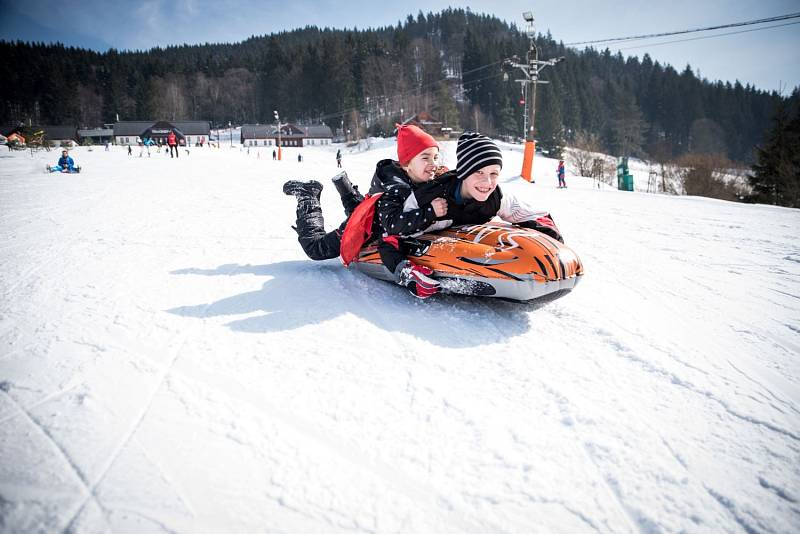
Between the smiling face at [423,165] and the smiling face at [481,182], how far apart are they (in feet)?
1.37

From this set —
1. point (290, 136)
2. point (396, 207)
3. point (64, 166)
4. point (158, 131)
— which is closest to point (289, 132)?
point (290, 136)

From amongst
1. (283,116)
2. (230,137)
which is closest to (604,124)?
(283,116)

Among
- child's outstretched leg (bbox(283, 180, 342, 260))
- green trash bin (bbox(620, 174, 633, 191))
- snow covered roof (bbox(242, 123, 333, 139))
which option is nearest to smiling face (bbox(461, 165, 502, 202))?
child's outstretched leg (bbox(283, 180, 342, 260))

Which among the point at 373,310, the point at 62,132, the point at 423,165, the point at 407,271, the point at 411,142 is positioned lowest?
the point at 373,310

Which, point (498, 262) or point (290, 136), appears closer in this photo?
point (498, 262)

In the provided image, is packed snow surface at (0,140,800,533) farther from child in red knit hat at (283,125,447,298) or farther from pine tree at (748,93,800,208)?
pine tree at (748,93,800,208)

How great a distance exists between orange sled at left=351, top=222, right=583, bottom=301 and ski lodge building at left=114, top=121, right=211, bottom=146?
75.2 meters

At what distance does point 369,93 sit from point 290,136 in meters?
18.1

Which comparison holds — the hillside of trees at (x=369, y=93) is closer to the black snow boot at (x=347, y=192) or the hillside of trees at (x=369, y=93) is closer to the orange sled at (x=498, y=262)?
the black snow boot at (x=347, y=192)

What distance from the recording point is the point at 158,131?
69.2 metres

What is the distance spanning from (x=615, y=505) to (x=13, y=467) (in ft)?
6.68

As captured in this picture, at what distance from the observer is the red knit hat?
3273 mm

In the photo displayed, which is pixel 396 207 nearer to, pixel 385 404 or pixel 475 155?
pixel 475 155

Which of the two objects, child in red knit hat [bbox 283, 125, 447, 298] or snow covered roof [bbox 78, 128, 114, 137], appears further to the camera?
snow covered roof [bbox 78, 128, 114, 137]
